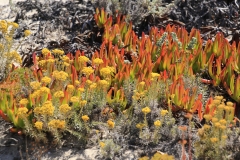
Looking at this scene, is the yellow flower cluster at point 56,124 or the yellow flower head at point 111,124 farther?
the yellow flower head at point 111,124

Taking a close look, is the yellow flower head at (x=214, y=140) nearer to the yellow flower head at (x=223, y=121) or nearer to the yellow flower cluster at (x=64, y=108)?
the yellow flower head at (x=223, y=121)

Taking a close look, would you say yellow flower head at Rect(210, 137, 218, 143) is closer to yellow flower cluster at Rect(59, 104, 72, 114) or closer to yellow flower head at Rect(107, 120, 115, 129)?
yellow flower head at Rect(107, 120, 115, 129)

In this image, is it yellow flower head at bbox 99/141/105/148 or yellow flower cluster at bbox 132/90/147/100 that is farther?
yellow flower cluster at bbox 132/90/147/100

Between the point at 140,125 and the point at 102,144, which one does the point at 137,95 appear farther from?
the point at 102,144

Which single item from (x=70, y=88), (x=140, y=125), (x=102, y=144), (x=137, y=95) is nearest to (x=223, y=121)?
(x=140, y=125)

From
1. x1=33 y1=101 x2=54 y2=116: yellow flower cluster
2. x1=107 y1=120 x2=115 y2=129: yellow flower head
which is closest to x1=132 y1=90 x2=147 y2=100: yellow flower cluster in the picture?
x1=107 y1=120 x2=115 y2=129: yellow flower head

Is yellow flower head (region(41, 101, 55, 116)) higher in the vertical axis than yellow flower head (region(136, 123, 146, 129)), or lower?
higher

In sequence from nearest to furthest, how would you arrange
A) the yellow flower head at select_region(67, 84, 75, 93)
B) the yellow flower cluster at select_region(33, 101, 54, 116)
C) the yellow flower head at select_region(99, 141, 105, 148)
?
1. the yellow flower cluster at select_region(33, 101, 54, 116)
2. the yellow flower head at select_region(99, 141, 105, 148)
3. the yellow flower head at select_region(67, 84, 75, 93)

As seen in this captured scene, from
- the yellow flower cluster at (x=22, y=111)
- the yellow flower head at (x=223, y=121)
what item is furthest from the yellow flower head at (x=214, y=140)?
the yellow flower cluster at (x=22, y=111)

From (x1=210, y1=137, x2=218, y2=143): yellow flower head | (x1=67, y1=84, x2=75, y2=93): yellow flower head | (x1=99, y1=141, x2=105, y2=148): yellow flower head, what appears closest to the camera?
(x1=210, y1=137, x2=218, y2=143): yellow flower head

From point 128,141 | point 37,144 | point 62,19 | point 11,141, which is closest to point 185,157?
point 128,141

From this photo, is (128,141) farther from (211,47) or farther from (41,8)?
(41,8)
